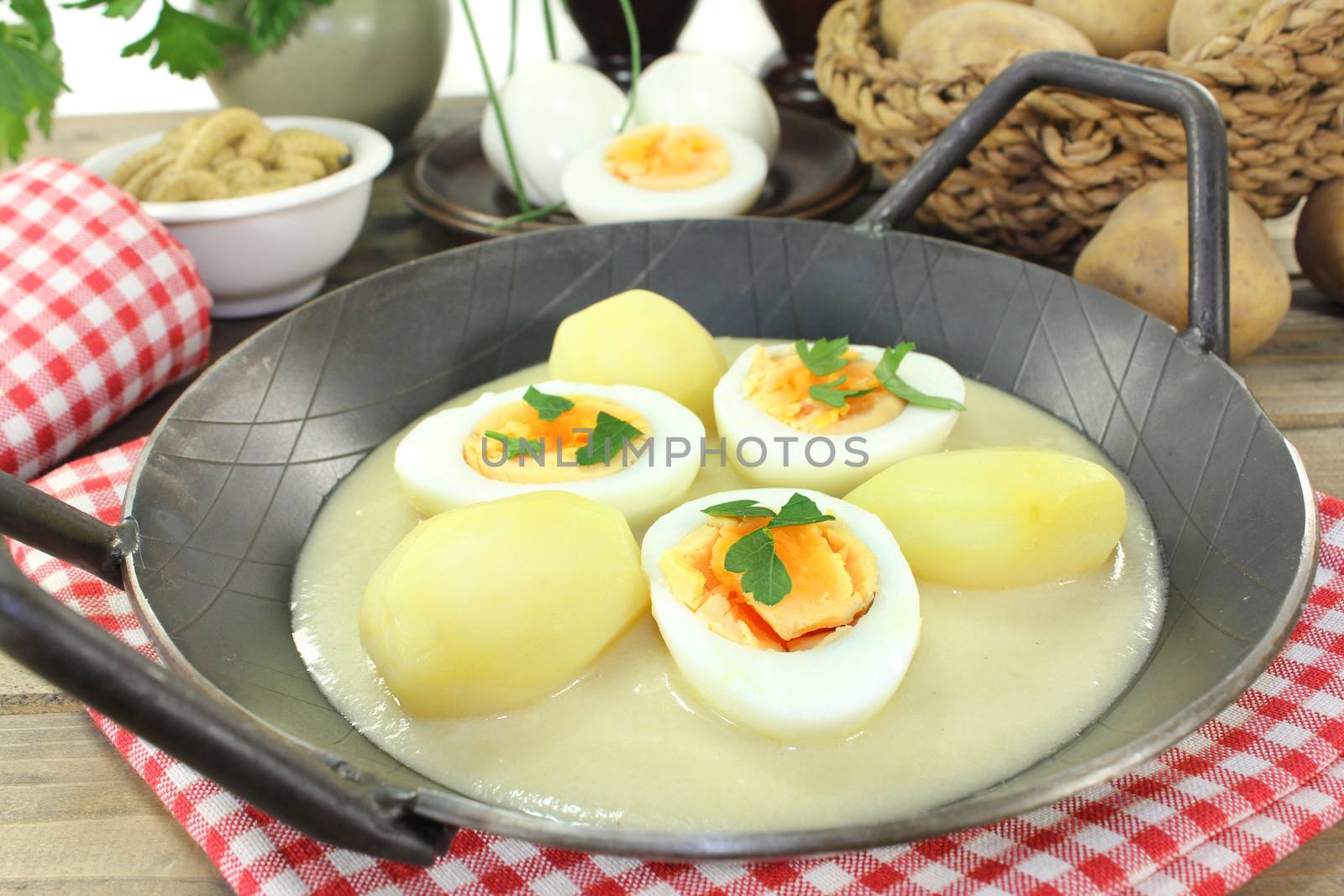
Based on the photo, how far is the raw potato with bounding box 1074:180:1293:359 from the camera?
172 cm

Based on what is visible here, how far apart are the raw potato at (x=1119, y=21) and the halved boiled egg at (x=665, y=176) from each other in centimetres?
67

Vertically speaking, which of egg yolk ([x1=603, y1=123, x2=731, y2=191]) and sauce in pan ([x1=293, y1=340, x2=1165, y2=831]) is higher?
egg yolk ([x1=603, y1=123, x2=731, y2=191])

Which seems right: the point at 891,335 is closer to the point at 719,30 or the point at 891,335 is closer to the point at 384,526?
the point at 384,526

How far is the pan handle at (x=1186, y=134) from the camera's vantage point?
136cm

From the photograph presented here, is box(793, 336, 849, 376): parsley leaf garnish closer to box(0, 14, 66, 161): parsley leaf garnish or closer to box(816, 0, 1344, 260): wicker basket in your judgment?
box(816, 0, 1344, 260): wicker basket

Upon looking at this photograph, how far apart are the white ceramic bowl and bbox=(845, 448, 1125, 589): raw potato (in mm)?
1327

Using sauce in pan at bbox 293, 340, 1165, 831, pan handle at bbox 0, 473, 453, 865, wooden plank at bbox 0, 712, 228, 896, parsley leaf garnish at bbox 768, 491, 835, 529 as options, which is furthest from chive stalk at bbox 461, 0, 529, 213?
pan handle at bbox 0, 473, 453, 865

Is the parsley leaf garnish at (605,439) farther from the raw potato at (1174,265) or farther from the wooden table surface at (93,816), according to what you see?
the raw potato at (1174,265)

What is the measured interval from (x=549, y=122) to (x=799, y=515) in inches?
59.3

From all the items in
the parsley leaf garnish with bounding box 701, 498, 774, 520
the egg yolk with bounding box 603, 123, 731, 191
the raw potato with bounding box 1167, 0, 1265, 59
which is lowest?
the parsley leaf garnish with bounding box 701, 498, 774, 520

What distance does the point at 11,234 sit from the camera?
1.76m

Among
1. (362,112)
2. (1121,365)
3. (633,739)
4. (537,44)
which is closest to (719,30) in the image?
(537,44)

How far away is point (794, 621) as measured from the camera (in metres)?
1.07

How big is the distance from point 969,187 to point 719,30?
2929 mm
